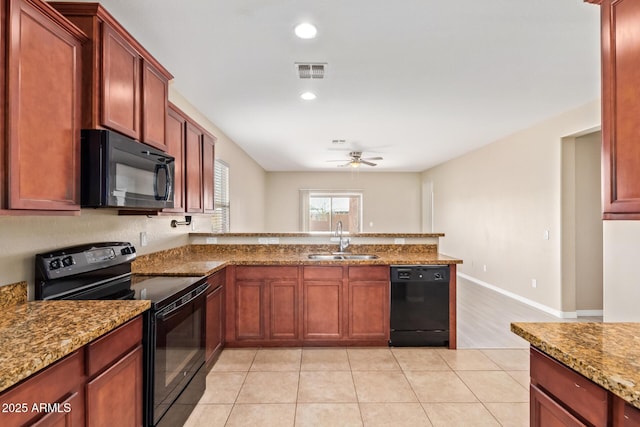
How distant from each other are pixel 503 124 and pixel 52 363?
17.4ft

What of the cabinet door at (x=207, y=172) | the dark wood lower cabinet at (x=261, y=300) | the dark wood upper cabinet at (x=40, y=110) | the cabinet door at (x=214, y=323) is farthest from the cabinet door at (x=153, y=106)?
the dark wood lower cabinet at (x=261, y=300)

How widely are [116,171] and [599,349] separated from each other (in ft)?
7.25

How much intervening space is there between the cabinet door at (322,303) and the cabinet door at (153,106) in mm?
1780

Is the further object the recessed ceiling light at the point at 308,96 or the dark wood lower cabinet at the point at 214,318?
the recessed ceiling light at the point at 308,96

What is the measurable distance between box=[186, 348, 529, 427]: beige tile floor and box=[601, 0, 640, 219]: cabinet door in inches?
66.4

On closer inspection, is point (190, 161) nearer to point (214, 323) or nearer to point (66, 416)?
point (214, 323)

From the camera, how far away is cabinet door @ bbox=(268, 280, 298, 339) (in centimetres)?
335

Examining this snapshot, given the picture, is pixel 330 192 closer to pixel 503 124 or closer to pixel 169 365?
pixel 503 124

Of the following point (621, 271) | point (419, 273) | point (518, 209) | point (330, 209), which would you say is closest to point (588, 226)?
point (518, 209)

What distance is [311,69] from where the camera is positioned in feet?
9.50

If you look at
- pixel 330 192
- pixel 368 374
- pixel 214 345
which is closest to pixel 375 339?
pixel 368 374

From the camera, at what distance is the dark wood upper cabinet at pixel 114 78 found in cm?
167

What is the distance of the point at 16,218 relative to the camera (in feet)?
5.54

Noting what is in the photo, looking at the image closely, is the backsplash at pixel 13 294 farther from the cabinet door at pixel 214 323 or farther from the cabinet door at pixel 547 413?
the cabinet door at pixel 547 413
